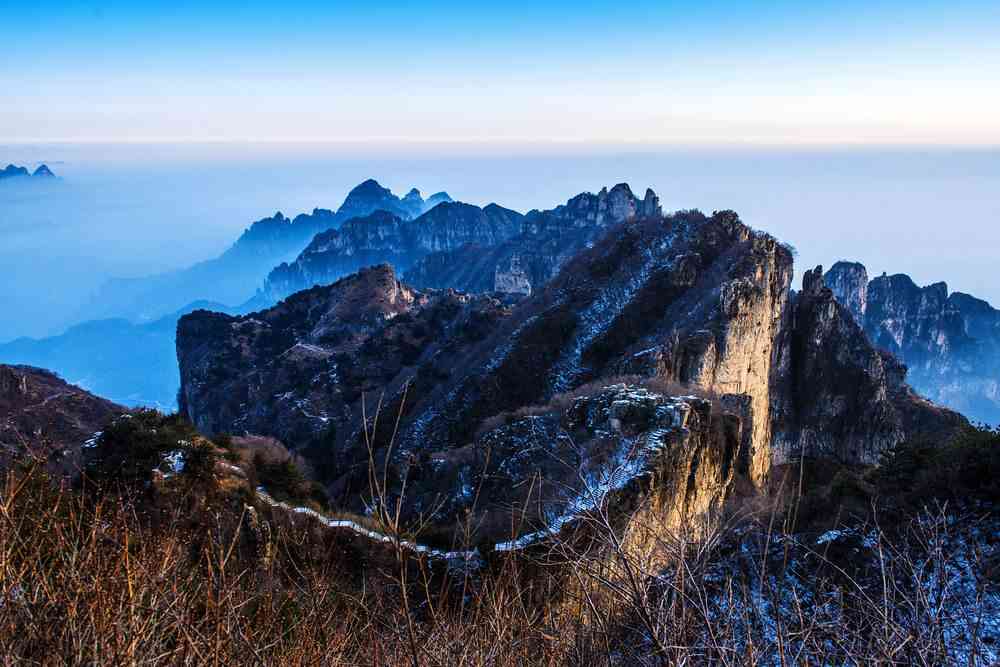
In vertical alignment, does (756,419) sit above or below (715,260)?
below

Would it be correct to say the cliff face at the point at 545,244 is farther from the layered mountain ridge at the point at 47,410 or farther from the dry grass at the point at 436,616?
the dry grass at the point at 436,616

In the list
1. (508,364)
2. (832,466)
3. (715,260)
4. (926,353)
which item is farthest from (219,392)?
(926,353)

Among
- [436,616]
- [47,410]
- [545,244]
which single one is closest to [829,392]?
[436,616]

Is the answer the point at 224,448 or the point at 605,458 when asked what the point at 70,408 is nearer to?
the point at 224,448

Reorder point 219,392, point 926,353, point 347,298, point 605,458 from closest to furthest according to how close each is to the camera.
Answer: point 605,458, point 219,392, point 347,298, point 926,353

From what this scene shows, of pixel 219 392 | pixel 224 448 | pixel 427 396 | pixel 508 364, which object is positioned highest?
pixel 224 448

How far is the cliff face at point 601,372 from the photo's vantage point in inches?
1105

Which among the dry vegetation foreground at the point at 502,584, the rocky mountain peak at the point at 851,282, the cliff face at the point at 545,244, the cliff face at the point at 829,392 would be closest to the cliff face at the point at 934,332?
the rocky mountain peak at the point at 851,282

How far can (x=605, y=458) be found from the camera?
739 inches

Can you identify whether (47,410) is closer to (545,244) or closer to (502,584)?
(502,584)

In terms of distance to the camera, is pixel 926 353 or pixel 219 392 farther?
pixel 926 353

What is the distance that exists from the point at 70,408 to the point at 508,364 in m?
30.4

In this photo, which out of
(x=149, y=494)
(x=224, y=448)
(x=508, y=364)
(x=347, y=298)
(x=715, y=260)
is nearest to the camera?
(x=149, y=494)

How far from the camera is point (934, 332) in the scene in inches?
5709
